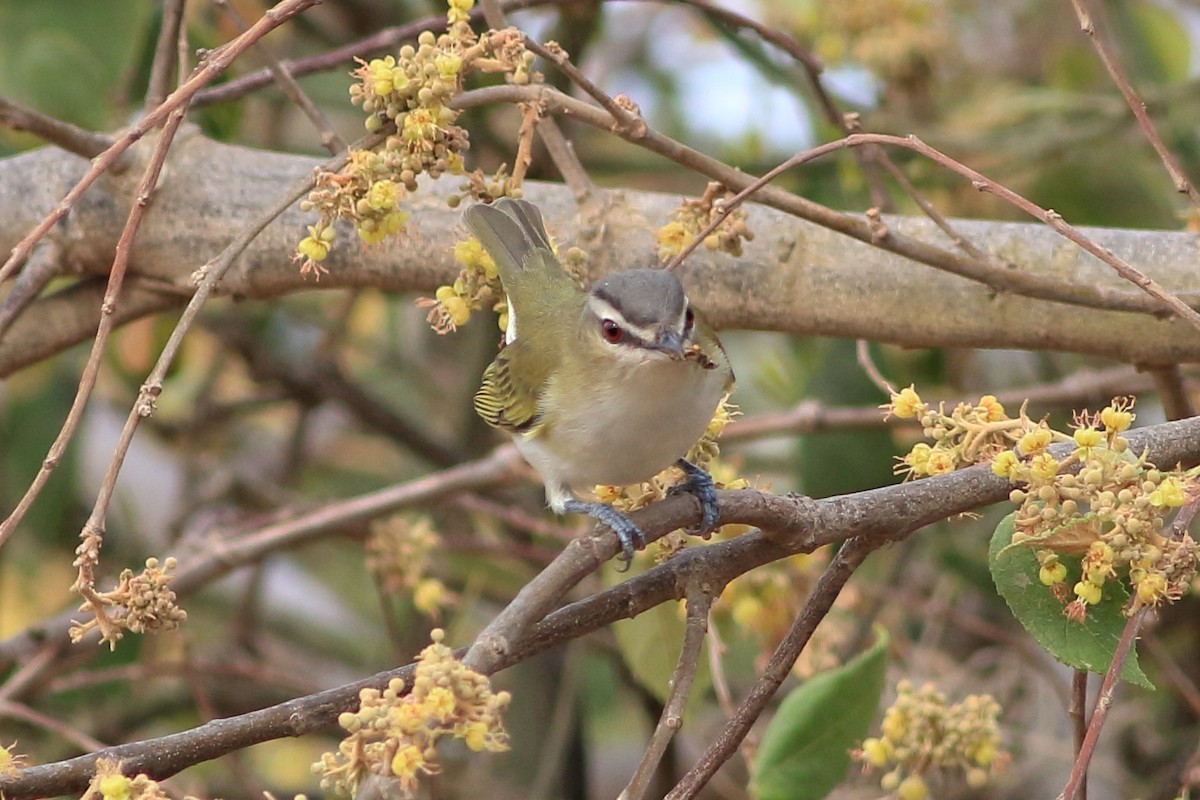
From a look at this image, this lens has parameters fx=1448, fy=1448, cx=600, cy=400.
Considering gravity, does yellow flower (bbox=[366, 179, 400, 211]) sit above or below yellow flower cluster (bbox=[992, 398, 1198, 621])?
above

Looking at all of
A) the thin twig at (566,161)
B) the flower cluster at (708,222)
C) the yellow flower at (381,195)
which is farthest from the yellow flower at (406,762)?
the thin twig at (566,161)

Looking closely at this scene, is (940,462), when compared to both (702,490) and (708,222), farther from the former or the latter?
(708,222)

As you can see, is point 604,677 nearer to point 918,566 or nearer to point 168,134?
point 918,566

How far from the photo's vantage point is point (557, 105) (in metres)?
1.80

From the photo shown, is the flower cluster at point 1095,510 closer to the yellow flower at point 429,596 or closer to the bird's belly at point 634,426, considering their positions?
the bird's belly at point 634,426

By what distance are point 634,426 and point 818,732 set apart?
528 mm

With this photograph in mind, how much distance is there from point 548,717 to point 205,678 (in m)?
0.91

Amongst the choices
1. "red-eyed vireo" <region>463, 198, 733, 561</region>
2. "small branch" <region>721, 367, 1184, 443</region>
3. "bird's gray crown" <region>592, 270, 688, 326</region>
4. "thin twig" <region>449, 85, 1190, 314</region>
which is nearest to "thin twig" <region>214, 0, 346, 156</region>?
"red-eyed vireo" <region>463, 198, 733, 561</region>

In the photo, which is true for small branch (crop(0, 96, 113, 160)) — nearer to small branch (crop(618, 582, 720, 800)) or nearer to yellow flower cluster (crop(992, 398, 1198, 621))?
small branch (crop(618, 582, 720, 800))

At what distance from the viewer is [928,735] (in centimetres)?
208

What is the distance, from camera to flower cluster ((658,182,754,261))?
1986 millimetres

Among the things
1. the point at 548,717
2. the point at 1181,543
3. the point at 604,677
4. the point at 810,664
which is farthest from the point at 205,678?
the point at 1181,543

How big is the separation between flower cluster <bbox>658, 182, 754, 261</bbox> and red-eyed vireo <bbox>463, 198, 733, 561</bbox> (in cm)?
7

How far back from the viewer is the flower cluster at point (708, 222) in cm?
199
